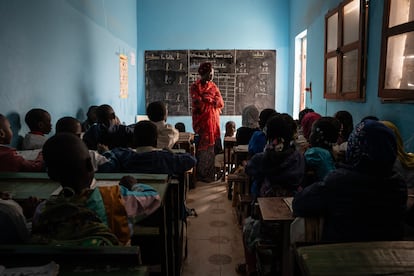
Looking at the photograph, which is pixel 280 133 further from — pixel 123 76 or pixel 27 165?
pixel 123 76

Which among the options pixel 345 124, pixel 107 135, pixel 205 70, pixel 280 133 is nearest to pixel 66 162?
pixel 280 133

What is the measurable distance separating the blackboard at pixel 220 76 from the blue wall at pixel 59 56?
44.5 inches

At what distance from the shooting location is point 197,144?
4957 mm

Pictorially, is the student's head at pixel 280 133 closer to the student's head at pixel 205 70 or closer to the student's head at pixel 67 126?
the student's head at pixel 67 126

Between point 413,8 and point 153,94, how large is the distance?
4605 millimetres

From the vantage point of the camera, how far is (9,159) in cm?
198

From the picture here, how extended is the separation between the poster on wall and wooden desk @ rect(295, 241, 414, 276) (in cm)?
451

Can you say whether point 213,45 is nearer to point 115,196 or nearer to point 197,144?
point 197,144

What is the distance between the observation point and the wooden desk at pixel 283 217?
5.22 ft

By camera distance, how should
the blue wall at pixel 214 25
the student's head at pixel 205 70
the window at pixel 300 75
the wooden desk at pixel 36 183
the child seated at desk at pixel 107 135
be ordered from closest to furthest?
1. the wooden desk at pixel 36 183
2. the child seated at desk at pixel 107 135
3. the student's head at pixel 205 70
4. the window at pixel 300 75
5. the blue wall at pixel 214 25

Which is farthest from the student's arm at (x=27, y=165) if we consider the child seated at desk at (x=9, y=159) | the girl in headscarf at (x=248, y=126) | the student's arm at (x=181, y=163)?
the girl in headscarf at (x=248, y=126)

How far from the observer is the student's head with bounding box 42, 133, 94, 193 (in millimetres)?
1146

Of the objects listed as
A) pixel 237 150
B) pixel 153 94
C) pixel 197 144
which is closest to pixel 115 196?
pixel 237 150

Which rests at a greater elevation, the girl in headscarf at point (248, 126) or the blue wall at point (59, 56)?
the blue wall at point (59, 56)
